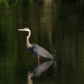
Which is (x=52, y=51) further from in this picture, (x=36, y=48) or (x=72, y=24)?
(x=72, y=24)

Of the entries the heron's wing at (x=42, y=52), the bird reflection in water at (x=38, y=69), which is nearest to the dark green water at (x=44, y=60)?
the bird reflection in water at (x=38, y=69)

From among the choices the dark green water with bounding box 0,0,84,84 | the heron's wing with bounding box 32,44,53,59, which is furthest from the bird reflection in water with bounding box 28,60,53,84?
the heron's wing with bounding box 32,44,53,59

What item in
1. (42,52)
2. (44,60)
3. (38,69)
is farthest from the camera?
(44,60)

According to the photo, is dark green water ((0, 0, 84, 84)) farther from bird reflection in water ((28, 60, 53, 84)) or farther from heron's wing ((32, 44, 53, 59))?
heron's wing ((32, 44, 53, 59))

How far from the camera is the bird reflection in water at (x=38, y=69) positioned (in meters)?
11.7

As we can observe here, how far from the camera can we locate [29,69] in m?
12.6

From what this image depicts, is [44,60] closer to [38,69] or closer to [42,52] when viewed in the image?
[42,52]

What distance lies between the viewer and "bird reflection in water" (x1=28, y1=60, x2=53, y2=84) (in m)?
11.7

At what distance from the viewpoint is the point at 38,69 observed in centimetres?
1252

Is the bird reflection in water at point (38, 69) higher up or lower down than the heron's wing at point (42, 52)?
lower down

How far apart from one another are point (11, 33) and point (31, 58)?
6389 mm

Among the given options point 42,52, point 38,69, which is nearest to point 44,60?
point 42,52

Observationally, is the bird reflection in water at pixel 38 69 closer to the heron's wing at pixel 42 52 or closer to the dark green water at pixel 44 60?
the dark green water at pixel 44 60

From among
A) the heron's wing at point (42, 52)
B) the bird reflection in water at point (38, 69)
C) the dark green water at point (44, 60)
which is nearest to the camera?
the dark green water at point (44, 60)
